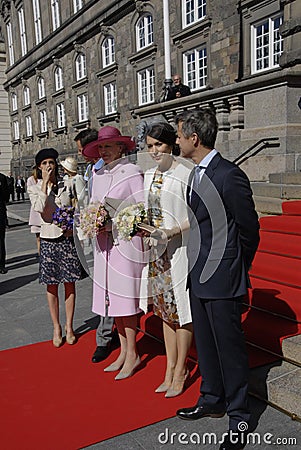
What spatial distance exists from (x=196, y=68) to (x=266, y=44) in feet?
11.7

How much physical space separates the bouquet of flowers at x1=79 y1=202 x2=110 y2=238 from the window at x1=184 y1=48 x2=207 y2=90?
42.6ft

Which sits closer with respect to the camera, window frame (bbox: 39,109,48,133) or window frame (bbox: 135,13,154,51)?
window frame (bbox: 135,13,154,51)

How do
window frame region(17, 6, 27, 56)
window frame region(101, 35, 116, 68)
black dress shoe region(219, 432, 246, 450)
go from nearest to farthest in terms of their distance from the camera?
black dress shoe region(219, 432, 246, 450)
window frame region(101, 35, 116, 68)
window frame region(17, 6, 27, 56)

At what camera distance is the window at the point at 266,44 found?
1209 cm

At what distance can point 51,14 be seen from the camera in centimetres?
2819

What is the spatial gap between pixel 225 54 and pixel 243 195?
12210 millimetres

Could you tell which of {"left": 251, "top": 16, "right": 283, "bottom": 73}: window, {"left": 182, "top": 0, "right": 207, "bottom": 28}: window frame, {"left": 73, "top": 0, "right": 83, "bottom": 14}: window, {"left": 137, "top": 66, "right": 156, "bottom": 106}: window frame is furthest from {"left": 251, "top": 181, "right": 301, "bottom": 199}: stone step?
{"left": 73, "top": 0, "right": 83, "bottom": 14}: window

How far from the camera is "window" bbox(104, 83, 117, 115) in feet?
69.4

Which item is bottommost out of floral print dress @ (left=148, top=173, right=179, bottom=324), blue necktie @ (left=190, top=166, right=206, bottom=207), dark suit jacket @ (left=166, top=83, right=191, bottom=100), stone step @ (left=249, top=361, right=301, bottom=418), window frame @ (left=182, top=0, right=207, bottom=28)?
stone step @ (left=249, top=361, right=301, bottom=418)

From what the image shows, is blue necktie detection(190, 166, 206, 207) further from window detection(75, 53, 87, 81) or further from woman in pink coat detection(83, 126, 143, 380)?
window detection(75, 53, 87, 81)

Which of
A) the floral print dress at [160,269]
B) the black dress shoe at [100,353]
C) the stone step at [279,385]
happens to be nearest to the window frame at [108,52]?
the black dress shoe at [100,353]

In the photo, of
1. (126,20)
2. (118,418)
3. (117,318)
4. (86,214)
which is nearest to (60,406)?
(118,418)

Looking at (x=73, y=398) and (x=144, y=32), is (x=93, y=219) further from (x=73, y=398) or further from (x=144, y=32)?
(x=144, y=32)

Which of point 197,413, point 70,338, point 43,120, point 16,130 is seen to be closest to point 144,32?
point 43,120
